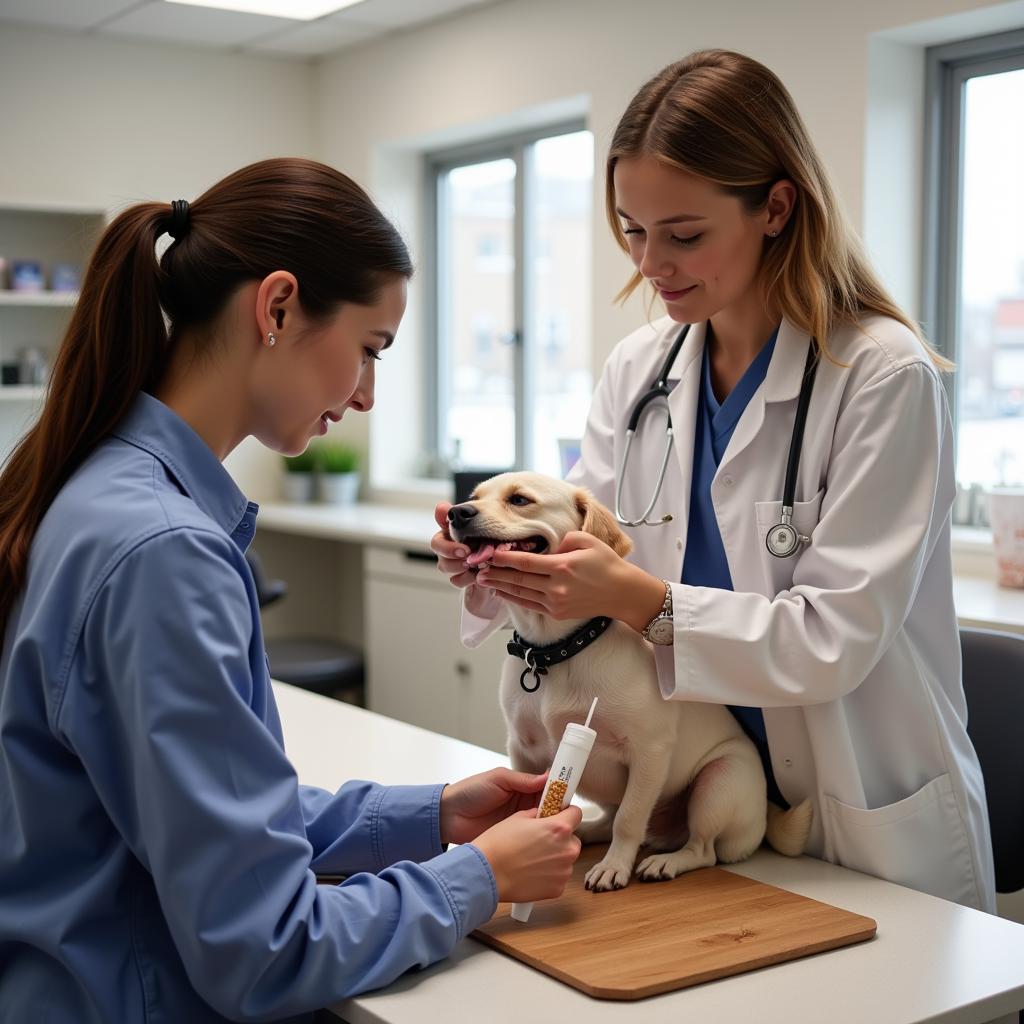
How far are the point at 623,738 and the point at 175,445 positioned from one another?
1.93 ft

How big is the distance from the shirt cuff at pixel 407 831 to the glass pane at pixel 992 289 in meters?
2.32

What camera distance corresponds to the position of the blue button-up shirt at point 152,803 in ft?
3.13

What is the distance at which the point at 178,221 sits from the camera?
118cm

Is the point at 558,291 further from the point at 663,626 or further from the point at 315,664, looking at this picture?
the point at 663,626

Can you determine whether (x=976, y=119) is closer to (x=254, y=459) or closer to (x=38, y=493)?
(x=38, y=493)

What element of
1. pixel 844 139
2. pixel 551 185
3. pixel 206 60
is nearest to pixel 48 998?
pixel 844 139

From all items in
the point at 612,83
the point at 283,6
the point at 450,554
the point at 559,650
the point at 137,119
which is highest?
the point at 283,6

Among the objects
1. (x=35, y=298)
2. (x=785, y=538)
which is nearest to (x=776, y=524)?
(x=785, y=538)

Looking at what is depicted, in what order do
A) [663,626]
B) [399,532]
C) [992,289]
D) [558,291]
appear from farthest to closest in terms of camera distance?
[558,291]
[399,532]
[992,289]
[663,626]

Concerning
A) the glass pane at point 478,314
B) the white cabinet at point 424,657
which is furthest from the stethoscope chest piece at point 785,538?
the glass pane at point 478,314

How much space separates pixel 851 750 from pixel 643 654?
26 centimetres

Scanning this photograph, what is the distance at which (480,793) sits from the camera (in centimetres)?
137

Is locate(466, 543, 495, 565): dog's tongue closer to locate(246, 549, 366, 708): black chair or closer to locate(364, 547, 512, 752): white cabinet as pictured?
locate(364, 547, 512, 752): white cabinet

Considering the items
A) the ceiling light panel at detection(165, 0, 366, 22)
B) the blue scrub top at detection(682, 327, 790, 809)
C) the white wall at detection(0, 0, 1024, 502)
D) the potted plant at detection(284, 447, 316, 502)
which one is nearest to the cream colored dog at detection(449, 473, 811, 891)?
the blue scrub top at detection(682, 327, 790, 809)
